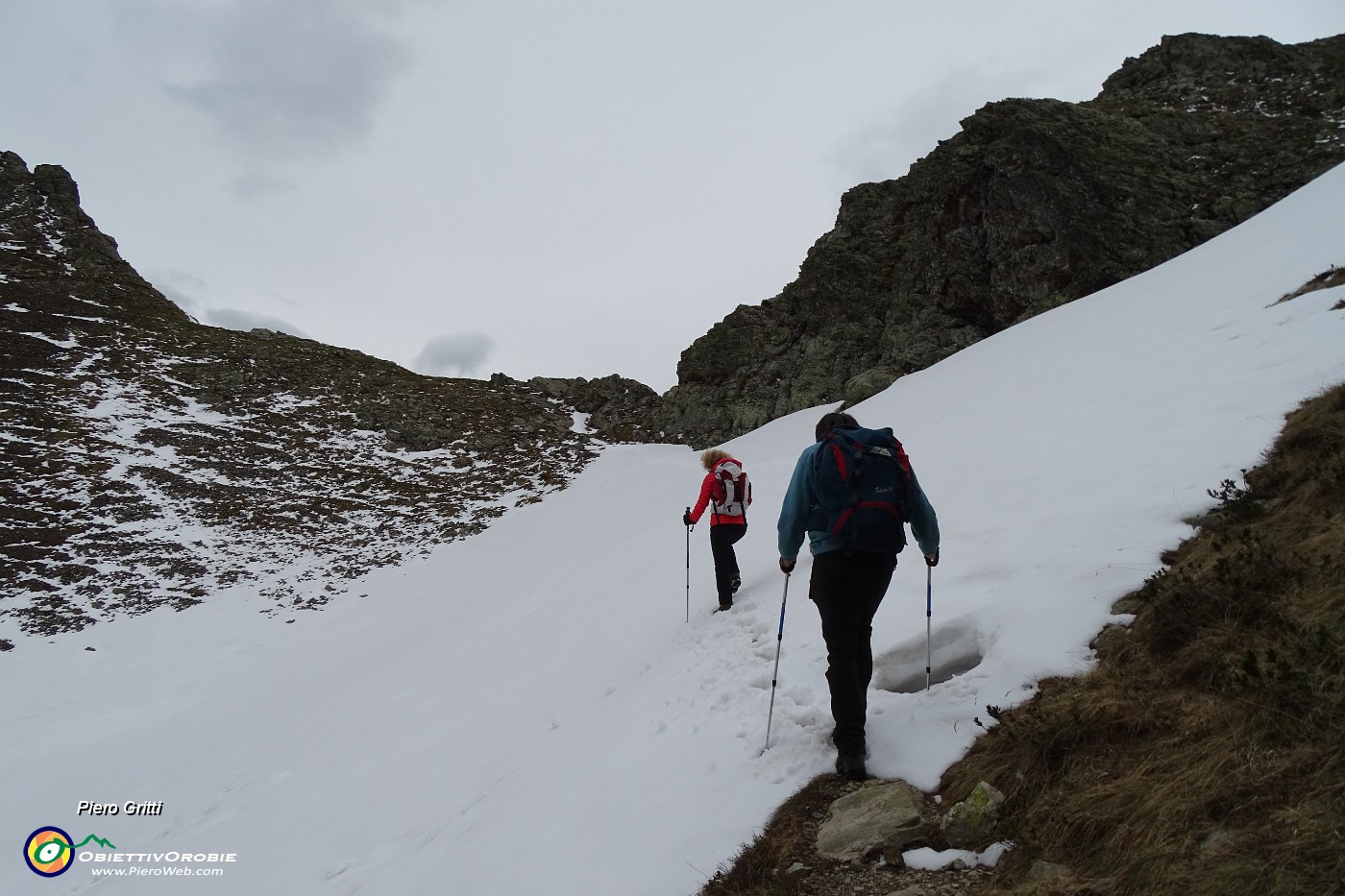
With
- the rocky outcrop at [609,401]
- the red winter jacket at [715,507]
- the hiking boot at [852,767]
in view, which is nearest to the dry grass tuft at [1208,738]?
the hiking boot at [852,767]

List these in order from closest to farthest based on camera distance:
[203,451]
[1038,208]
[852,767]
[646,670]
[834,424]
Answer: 1. [852,767]
2. [834,424]
3. [646,670]
4. [1038,208]
5. [203,451]

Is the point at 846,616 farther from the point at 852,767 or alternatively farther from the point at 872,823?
the point at 872,823

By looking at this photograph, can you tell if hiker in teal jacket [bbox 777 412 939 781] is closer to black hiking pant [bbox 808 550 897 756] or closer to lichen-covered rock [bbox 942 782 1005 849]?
black hiking pant [bbox 808 550 897 756]

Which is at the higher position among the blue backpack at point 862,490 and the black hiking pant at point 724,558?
the blue backpack at point 862,490

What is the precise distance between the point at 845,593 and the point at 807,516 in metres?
0.62

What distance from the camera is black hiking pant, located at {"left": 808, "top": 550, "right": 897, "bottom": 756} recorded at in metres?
4.59

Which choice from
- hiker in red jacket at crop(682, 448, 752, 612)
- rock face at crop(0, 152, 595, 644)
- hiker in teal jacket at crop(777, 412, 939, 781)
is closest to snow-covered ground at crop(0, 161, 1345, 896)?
hiker in teal jacket at crop(777, 412, 939, 781)

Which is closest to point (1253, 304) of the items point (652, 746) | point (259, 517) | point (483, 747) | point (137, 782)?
point (652, 746)

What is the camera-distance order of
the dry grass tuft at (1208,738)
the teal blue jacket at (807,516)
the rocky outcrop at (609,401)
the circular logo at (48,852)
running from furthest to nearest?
1. the rocky outcrop at (609,401)
2. the circular logo at (48,852)
3. the teal blue jacket at (807,516)
4. the dry grass tuft at (1208,738)

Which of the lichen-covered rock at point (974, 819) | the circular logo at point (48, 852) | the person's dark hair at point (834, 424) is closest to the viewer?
the lichen-covered rock at point (974, 819)

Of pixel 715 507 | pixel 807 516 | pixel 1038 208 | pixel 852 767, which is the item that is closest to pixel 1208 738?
pixel 852 767

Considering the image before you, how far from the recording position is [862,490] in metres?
4.66

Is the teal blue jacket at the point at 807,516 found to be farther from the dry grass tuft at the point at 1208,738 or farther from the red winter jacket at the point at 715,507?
the red winter jacket at the point at 715,507

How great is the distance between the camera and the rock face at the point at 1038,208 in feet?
90.4
